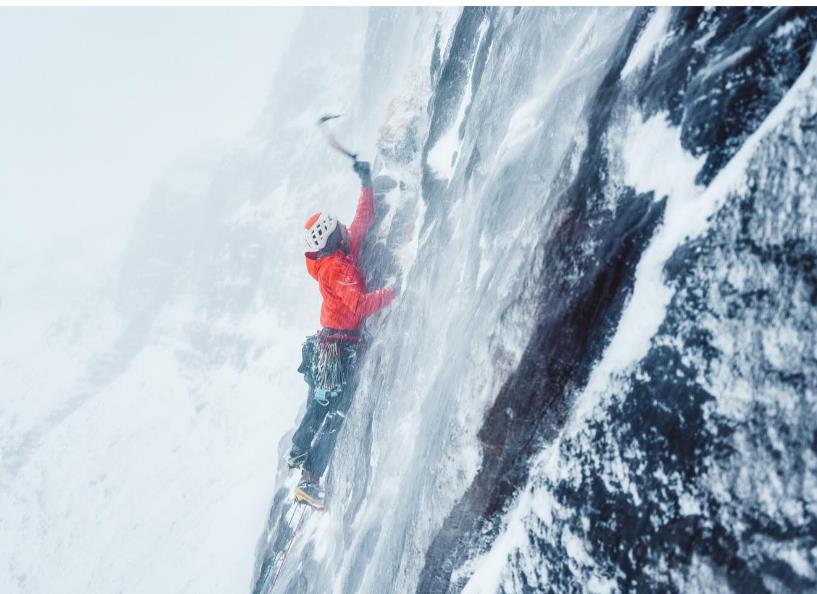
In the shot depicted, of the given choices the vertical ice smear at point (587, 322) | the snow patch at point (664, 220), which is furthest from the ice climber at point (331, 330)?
the snow patch at point (664, 220)

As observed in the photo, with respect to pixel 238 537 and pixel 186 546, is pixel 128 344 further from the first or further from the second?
pixel 238 537

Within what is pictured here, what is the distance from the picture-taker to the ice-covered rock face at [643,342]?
1.56m

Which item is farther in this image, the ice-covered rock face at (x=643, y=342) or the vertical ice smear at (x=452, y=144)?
the vertical ice smear at (x=452, y=144)

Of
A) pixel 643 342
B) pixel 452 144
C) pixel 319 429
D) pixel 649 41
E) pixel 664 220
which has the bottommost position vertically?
pixel 643 342

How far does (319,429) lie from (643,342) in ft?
22.2

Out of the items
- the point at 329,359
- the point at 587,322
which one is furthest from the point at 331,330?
the point at 587,322

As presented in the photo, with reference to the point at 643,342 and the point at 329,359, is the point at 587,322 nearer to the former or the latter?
the point at 643,342

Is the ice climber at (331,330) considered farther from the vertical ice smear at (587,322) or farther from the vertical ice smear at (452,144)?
the vertical ice smear at (452,144)

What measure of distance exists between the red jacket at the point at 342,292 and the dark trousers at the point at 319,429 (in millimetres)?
1634

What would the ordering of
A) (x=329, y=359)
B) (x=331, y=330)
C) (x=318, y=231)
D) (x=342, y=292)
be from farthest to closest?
(x=329, y=359) < (x=331, y=330) < (x=342, y=292) < (x=318, y=231)

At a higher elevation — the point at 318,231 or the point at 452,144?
the point at 452,144

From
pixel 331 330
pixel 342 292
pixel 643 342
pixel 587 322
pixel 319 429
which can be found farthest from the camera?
pixel 319 429

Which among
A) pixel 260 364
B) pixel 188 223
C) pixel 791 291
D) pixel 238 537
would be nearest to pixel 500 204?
pixel 791 291

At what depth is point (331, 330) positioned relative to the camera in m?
6.73
